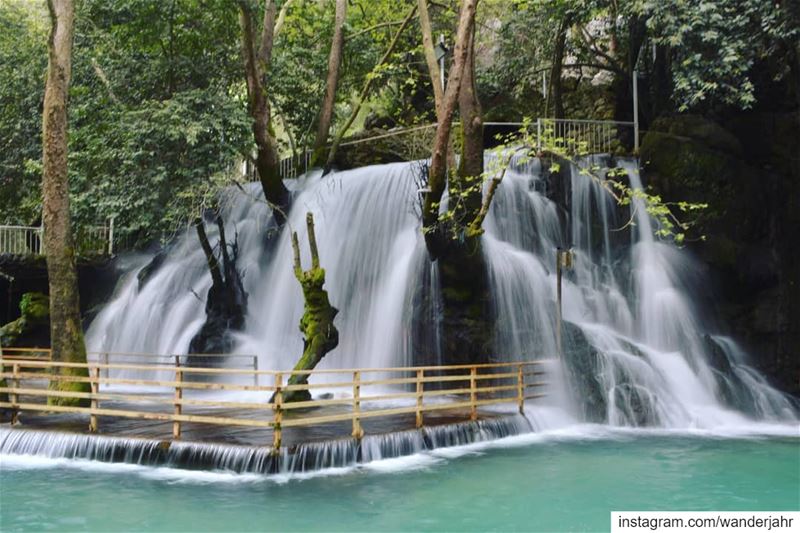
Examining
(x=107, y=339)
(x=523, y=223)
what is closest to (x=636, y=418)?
(x=523, y=223)

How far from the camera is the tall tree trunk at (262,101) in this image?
18656 millimetres

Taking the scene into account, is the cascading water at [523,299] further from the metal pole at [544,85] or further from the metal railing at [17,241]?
the metal pole at [544,85]

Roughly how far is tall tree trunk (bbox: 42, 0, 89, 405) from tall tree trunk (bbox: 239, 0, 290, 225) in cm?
454

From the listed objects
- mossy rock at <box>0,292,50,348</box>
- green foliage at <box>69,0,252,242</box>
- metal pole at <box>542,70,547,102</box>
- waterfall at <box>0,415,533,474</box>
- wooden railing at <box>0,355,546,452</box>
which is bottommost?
waterfall at <box>0,415,533,474</box>

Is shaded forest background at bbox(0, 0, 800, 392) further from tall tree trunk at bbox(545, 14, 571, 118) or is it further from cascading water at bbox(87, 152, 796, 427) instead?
cascading water at bbox(87, 152, 796, 427)

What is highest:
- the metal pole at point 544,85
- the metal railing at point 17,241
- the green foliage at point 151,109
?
the metal pole at point 544,85

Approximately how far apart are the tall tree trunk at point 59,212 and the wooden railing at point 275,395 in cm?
63

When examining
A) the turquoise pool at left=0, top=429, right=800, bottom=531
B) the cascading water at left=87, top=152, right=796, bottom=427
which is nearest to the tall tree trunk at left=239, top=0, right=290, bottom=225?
the cascading water at left=87, top=152, right=796, bottom=427

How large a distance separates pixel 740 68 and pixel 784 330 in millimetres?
6794

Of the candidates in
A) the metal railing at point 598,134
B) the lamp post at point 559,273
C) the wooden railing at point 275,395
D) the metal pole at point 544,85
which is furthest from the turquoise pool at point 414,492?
the metal pole at point 544,85

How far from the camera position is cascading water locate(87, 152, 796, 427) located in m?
16.2

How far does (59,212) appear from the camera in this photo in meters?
15.0

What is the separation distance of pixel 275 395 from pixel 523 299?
8.56m

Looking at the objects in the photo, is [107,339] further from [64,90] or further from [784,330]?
[784,330]
